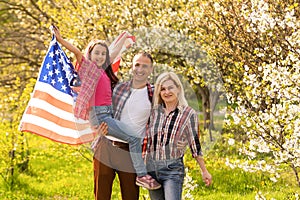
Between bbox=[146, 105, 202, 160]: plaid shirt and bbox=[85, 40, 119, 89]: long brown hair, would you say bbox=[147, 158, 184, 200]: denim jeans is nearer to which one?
bbox=[146, 105, 202, 160]: plaid shirt

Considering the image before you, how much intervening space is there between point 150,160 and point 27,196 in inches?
198

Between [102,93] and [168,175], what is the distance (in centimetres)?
89

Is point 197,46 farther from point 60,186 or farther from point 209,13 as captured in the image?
point 60,186

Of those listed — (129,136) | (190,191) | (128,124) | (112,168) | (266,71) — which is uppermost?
(266,71)

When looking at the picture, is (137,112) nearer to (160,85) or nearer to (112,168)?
(160,85)

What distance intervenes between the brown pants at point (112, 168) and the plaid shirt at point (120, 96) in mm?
297

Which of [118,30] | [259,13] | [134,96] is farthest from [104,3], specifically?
[134,96]

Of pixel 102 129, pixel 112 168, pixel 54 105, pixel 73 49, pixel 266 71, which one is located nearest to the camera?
pixel 102 129

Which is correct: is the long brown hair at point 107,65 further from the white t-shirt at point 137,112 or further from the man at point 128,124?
the white t-shirt at point 137,112

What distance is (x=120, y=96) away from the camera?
496cm

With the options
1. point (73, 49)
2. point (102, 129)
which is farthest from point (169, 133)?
point (73, 49)

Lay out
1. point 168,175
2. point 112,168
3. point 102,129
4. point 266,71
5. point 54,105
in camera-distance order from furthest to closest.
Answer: point 54,105 → point 266,71 → point 112,168 → point 102,129 → point 168,175

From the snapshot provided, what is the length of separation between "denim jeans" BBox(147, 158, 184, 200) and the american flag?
103cm

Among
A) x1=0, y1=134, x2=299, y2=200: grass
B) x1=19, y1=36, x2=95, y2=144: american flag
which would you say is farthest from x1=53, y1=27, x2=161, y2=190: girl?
x1=0, y1=134, x2=299, y2=200: grass
